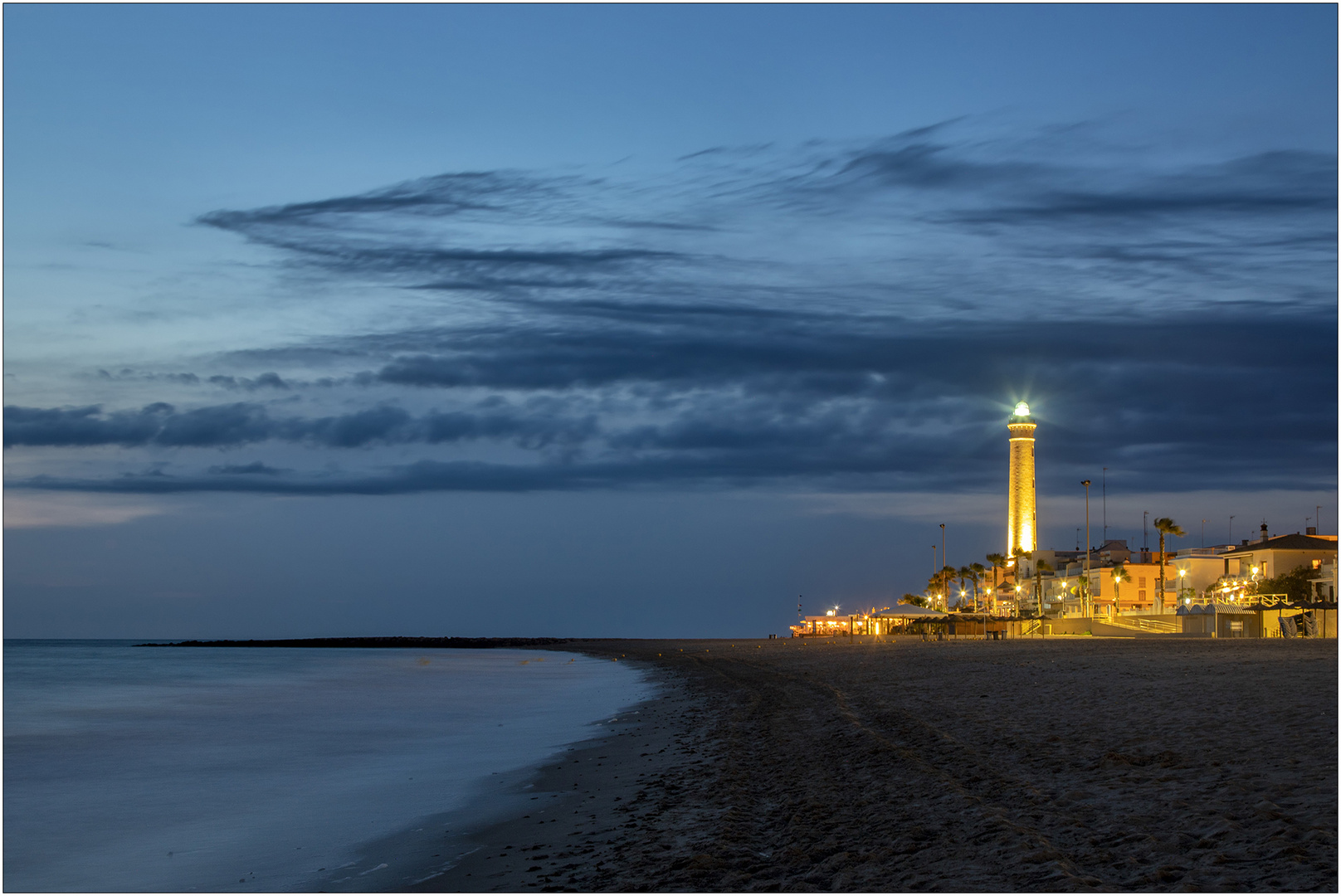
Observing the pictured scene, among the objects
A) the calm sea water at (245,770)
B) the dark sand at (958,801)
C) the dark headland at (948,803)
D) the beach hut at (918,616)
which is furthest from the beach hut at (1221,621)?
the dark headland at (948,803)

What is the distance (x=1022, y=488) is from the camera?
128 m

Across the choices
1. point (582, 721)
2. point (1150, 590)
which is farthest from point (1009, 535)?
point (582, 721)

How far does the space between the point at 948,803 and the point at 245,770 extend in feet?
46.8

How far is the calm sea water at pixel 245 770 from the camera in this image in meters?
12.0

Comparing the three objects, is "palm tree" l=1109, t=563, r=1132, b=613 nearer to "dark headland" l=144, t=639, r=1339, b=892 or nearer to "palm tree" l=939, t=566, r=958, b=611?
"palm tree" l=939, t=566, r=958, b=611

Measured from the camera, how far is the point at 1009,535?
4978 inches

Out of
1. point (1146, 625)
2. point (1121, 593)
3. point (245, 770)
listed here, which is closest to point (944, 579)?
point (1121, 593)

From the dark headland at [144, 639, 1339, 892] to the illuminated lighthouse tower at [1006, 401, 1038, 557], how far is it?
109 metres

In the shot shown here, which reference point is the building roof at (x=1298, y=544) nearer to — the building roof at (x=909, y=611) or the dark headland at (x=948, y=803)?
the building roof at (x=909, y=611)

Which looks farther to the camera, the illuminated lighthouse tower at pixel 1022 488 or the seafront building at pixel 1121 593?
the illuminated lighthouse tower at pixel 1022 488

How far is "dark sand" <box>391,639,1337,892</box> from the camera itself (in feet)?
25.8

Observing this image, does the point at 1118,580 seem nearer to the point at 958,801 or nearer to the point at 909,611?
the point at 909,611

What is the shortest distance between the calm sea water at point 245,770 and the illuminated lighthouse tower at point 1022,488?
295 ft

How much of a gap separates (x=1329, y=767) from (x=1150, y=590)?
9866 centimetres
